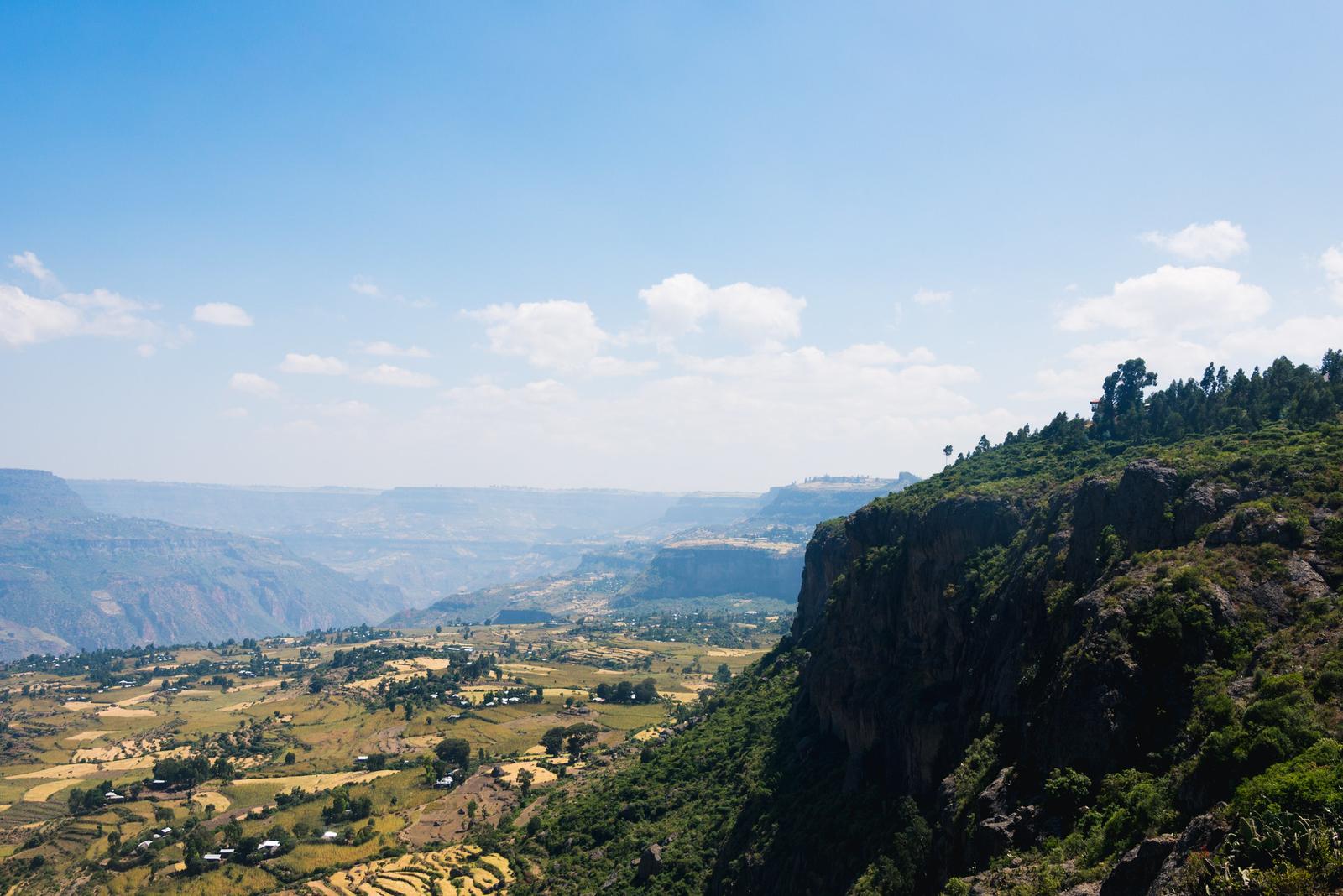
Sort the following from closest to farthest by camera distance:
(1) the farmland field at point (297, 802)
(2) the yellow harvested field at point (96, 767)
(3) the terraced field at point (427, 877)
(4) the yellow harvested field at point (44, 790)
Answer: (3) the terraced field at point (427, 877) < (1) the farmland field at point (297, 802) < (4) the yellow harvested field at point (44, 790) < (2) the yellow harvested field at point (96, 767)

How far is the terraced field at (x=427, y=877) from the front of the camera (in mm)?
101875

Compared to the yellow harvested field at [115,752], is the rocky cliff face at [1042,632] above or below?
above

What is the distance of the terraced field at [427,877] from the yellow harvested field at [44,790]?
299 feet

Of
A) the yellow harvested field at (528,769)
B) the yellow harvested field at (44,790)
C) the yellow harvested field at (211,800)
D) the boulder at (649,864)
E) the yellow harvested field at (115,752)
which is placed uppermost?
the boulder at (649,864)

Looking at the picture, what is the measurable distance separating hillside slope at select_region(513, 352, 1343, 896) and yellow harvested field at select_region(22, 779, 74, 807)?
117043 mm

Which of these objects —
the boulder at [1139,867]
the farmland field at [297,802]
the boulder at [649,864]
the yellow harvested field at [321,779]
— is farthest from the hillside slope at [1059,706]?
the yellow harvested field at [321,779]

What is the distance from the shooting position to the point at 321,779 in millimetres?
159125

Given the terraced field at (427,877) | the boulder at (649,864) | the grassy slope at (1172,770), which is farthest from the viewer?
the terraced field at (427,877)

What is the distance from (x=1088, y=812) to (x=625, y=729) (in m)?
147

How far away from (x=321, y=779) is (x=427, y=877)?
64.0 metres

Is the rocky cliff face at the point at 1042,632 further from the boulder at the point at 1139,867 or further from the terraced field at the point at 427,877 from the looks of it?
the terraced field at the point at 427,877

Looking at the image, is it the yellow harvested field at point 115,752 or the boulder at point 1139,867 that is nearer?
the boulder at point 1139,867

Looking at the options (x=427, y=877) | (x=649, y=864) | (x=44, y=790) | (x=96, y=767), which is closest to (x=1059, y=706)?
(x=649, y=864)

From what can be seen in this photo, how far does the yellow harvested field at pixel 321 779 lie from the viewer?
15500 cm
